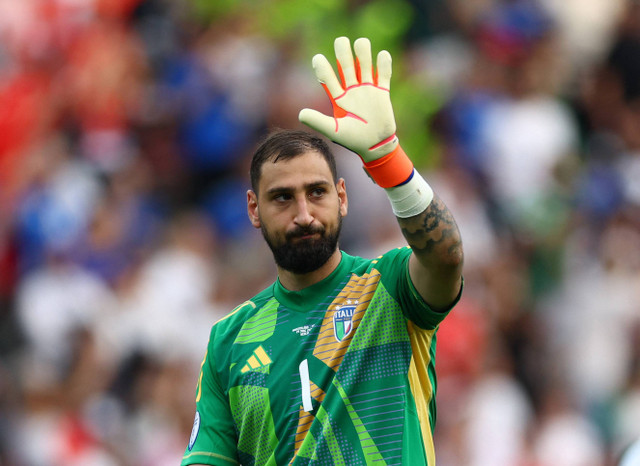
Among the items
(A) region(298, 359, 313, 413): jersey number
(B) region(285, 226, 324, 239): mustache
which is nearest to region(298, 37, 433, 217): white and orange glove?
(B) region(285, 226, 324, 239): mustache

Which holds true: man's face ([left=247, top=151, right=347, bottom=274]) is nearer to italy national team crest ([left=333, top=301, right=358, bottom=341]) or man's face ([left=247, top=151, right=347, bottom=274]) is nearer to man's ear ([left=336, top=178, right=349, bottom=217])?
man's ear ([left=336, top=178, right=349, bottom=217])

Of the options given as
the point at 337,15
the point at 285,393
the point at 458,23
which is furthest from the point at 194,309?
the point at 285,393

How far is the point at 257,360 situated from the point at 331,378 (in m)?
0.31

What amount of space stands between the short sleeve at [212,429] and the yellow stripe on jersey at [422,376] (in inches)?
28.1

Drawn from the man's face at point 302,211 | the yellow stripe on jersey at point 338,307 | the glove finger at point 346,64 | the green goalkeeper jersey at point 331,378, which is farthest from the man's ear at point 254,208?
the glove finger at point 346,64

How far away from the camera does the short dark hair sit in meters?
3.72

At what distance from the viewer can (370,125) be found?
334 centimetres

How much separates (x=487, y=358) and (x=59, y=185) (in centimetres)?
385

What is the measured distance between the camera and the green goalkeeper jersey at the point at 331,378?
3518mm

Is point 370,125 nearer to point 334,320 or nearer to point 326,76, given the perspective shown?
point 326,76

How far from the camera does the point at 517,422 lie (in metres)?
7.72

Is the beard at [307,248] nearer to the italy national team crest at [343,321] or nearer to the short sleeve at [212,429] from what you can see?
the italy national team crest at [343,321]

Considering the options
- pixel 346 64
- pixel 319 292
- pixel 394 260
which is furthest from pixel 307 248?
pixel 346 64

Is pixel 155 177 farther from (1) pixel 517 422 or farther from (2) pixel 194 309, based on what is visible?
(1) pixel 517 422
